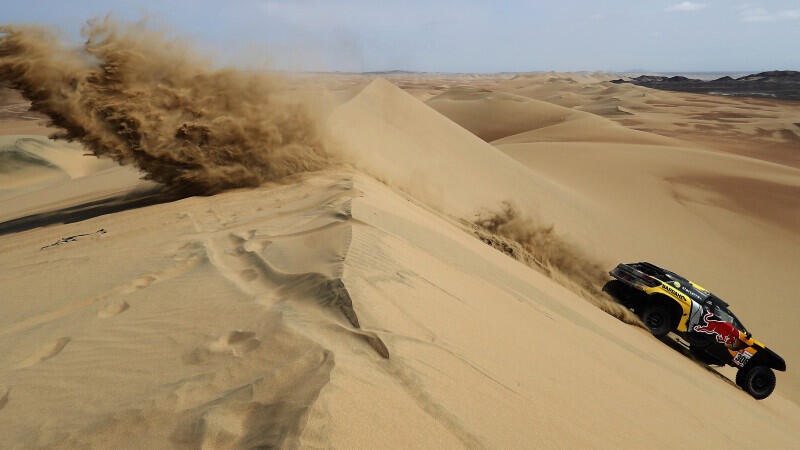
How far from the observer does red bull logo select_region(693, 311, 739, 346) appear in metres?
6.04

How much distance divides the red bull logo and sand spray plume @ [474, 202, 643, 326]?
793mm

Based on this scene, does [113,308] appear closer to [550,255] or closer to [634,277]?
[634,277]

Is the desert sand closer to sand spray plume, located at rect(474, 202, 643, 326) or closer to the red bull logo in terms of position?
sand spray plume, located at rect(474, 202, 643, 326)

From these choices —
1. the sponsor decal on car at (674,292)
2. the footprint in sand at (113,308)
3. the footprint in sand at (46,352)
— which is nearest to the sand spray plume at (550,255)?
the sponsor decal on car at (674,292)

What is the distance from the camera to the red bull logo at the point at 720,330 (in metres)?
6.04

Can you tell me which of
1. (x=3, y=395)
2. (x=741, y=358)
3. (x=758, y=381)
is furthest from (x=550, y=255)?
(x=3, y=395)

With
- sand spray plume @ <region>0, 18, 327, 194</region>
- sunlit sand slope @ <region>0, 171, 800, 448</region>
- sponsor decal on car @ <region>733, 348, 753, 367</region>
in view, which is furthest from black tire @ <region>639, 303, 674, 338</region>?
sand spray plume @ <region>0, 18, 327, 194</region>

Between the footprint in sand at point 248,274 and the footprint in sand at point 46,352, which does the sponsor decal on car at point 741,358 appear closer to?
the footprint in sand at point 248,274

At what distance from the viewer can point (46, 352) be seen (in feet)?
8.22

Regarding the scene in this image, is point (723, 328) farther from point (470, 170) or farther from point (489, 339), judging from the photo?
point (470, 170)

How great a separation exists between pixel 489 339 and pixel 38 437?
2311 millimetres

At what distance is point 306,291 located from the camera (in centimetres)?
288

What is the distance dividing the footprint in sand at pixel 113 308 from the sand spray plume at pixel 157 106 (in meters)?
3.44

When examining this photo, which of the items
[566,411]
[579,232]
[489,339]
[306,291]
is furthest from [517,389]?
[579,232]
